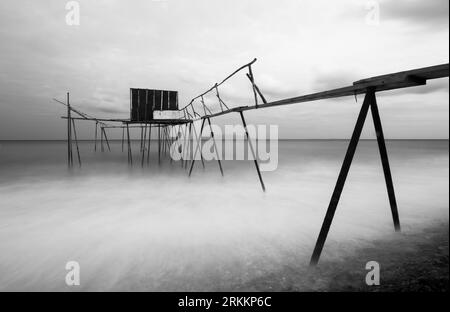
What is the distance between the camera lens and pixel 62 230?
558 centimetres

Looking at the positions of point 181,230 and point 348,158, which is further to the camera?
point 181,230

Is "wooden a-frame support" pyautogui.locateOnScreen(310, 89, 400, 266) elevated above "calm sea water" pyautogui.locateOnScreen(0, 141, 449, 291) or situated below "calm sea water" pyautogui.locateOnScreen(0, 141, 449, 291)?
above

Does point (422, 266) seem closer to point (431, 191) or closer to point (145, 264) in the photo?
point (145, 264)

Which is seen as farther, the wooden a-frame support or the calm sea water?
the calm sea water

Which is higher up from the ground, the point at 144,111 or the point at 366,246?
the point at 144,111

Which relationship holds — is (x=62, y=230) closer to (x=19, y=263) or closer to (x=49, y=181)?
(x=19, y=263)

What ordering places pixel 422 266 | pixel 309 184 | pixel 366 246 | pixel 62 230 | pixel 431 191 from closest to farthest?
pixel 422 266 → pixel 366 246 → pixel 62 230 → pixel 431 191 → pixel 309 184

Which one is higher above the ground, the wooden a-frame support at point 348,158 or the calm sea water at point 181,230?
the wooden a-frame support at point 348,158

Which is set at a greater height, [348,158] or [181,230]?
[348,158]

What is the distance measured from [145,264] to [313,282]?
2535 mm

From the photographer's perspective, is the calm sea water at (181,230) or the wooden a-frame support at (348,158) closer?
the wooden a-frame support at (348,158)

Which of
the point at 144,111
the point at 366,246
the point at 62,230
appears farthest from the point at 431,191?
the point at 144,111
